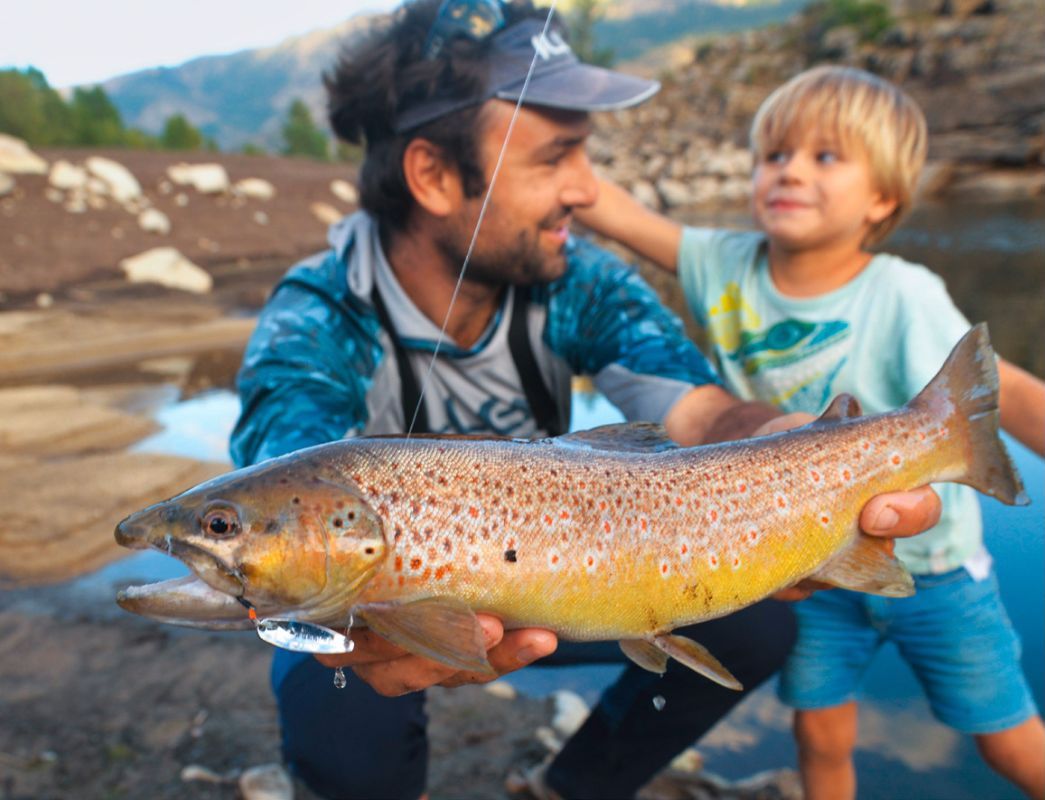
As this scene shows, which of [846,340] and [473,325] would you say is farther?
[473,325]

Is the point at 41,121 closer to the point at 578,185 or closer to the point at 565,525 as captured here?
the point at 578,185

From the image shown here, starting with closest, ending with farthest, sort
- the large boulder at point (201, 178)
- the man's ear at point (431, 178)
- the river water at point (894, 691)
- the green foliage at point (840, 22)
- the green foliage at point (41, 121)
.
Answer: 1. the river water at point (894, 691)
2. the man's ear at point (431, 178)
3. the green foliage at point (41, 121)
4. the large boulder at point (201, 178)
5. the green foliage at point (840, 22)

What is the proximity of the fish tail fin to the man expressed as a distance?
0.62 meters

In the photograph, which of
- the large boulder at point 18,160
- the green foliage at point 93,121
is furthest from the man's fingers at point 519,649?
the green foliage at point 93,121

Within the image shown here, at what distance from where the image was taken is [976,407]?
212 cm

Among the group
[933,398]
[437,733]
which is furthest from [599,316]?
[437,733]

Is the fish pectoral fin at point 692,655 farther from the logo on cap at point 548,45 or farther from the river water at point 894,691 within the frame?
the logo on cap at point 548,45

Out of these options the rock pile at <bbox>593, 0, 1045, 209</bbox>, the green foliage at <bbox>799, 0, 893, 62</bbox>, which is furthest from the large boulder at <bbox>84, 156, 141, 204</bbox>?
the green foliage at <bbox>799, 0, 893, 62</bbox>

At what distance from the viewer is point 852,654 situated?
10.3ft

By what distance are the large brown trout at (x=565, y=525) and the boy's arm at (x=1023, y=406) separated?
0.95 metres

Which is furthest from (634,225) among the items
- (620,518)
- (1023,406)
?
(620,518)

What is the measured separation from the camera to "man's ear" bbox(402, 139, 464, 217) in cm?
356

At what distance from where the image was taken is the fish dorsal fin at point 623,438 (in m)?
2.05

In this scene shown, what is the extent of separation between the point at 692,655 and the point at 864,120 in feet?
8.90
